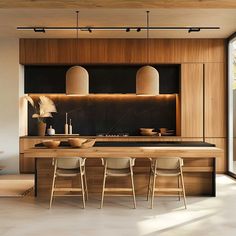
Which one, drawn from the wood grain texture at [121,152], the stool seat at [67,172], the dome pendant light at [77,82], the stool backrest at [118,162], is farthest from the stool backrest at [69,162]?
the dome pendant light at [77,82]

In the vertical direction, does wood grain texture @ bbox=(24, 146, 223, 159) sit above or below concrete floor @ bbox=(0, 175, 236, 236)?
above

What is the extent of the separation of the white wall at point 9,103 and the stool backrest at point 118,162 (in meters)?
4.00

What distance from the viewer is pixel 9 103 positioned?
9.44m

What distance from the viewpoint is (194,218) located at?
541 centimetres

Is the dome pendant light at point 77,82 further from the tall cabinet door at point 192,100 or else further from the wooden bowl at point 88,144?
the tall cabinet door at point 192,100

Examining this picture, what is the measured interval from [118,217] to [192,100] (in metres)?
4.67

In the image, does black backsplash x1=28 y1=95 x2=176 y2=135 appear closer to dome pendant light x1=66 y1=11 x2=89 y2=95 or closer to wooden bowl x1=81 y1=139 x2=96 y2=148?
wooden bowl x1=81 y1=139 x2=96 y2=148

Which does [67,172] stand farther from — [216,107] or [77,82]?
[216,107]

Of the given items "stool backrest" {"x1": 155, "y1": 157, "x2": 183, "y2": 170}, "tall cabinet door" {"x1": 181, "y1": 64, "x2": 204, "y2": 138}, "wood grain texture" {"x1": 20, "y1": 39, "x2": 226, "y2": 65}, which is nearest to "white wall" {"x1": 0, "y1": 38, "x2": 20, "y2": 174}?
"wood grain texture" {"x1": 20, "y1": 39, "x2": 226, "y2": 65}

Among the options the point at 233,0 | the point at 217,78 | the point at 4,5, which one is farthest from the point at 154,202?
the point at 217,78

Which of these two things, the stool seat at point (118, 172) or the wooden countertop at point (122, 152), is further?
the wooden countertop at point (122, 152)

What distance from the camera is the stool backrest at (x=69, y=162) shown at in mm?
6020

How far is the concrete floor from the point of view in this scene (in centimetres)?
477

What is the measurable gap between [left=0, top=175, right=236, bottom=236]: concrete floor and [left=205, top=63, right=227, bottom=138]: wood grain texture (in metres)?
2.78
